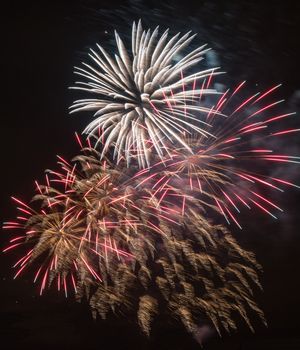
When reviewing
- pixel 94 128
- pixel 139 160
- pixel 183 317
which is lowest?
pixel 183 317

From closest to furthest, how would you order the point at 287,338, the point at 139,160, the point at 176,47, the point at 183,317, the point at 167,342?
the point at 176,47
the point at 139,160
the point at 183,317
the point at 167,342
the point at 287,338

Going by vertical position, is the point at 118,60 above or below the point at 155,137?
above

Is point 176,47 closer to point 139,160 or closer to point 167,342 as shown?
point 139,160

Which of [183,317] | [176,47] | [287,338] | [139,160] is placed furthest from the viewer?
[287,338]

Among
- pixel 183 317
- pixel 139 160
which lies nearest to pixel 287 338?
pixel 183 317

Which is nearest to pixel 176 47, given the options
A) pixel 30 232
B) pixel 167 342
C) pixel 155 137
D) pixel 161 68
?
pixel 161 68

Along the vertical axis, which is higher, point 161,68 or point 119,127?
point 161,68

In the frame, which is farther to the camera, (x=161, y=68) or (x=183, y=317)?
(x=183, y=317)

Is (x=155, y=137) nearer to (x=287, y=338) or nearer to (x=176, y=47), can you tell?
(x=176, y=47)

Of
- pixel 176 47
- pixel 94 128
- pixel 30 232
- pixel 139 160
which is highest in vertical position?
pixel 176 47
